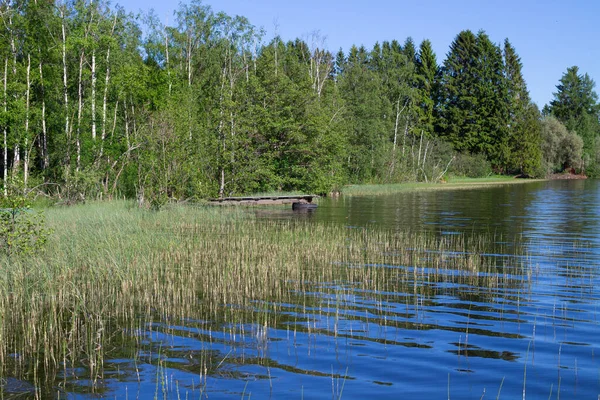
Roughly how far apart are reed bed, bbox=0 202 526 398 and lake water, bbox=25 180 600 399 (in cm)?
33

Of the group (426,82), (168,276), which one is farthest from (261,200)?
(426,82)

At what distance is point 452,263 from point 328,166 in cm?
3124

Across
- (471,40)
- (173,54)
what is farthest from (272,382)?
(471,40)

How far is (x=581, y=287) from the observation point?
571 inches

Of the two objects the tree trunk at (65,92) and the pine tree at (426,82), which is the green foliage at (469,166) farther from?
the tree trunk at (65,92)

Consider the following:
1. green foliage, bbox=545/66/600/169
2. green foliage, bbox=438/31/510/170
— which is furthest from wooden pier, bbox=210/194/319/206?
green foliage, bbox=545/66/600/169

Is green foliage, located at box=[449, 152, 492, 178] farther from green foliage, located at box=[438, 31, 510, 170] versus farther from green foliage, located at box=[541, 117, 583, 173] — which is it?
green foliage, located at box=[541, 117, 583, 173]

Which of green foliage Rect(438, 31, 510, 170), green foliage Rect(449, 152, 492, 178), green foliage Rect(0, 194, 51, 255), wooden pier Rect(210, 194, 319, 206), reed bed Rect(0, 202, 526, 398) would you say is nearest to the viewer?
reed bed Rect(0, 202, 526, 398)

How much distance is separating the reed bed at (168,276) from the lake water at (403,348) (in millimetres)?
330

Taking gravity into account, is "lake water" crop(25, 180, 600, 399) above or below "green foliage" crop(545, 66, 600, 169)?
below

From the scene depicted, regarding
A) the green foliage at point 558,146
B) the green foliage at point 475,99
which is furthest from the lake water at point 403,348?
the green foliage at point 558,146

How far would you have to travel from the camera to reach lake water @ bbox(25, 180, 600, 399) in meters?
8.15

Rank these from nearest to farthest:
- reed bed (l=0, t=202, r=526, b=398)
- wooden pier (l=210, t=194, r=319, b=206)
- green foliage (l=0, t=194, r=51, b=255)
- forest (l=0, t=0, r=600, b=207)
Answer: reed bed (l=0, t=202, r=526, b=398)
green foliage (l=0, t=194, r=51, b=255)
forest (l=0, t=0, r=600, b=207)
wooden pier (l=210, t=194, r=319, b=206)

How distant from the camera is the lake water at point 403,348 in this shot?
815 centimetres
